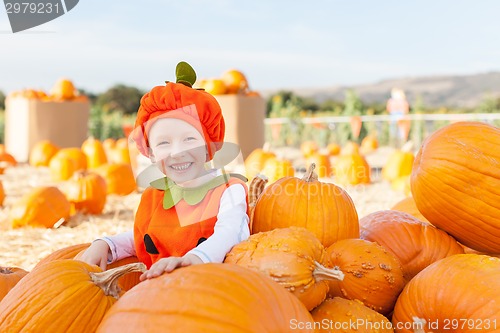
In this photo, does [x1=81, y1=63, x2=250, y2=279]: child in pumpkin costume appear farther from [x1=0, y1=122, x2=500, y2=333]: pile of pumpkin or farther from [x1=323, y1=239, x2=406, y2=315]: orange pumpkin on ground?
[x1=323, y1=239, x2=406, y2=315]: orange pumpkin on ground

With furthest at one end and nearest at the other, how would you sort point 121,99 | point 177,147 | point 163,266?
point 121,99
point 177,147
point 163,266

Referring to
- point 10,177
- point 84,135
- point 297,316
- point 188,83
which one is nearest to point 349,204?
point 188,83

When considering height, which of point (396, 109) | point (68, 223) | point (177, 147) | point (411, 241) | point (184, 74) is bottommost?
point (396, 109)

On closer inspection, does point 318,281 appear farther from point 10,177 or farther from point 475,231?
point 10,177

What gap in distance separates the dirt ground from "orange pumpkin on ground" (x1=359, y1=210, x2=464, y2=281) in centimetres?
213

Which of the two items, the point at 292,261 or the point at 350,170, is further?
the point at 350,170

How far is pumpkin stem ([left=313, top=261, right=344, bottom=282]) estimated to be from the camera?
59.2 inches

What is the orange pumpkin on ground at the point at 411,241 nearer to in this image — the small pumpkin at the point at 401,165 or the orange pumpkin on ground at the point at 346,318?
the orange pumpkin on ground at the point at 346,318

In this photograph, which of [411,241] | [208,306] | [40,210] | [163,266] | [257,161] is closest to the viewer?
[208,306]

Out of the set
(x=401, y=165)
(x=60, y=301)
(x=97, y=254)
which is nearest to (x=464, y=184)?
(x=97, y=254)

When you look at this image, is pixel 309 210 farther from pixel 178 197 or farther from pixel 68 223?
pixel 68 223

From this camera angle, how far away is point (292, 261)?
5.01 feet

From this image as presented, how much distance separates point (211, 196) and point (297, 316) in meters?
0.79

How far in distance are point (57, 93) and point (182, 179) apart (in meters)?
9.11
